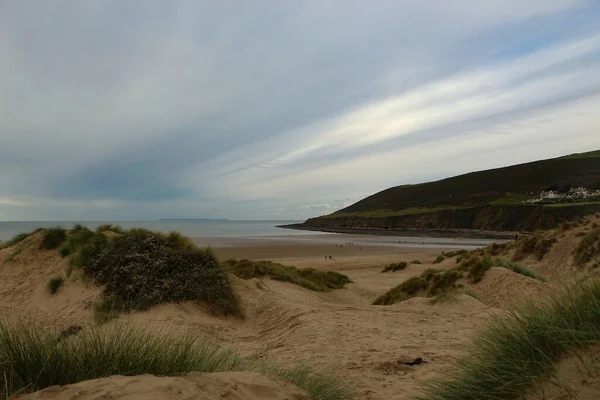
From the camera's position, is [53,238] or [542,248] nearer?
[53,238]

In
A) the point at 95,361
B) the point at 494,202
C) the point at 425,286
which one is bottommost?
the point at 425,286

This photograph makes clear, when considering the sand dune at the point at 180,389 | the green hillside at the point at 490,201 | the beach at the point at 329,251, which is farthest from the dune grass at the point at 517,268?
the green hillside at the point at 490,201

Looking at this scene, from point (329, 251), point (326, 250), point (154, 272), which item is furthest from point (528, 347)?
point (326, 250)

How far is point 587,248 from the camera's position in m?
16.3

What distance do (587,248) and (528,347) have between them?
15838 millimetres

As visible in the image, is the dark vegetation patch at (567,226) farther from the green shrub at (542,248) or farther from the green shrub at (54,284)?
the green shrub at (54,284)

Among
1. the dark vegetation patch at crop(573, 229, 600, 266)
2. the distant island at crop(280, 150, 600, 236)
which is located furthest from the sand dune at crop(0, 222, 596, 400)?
the distant island at crop(280, 150, 600, 236)

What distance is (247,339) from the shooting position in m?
9.57

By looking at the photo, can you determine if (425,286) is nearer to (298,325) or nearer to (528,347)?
(298,325)

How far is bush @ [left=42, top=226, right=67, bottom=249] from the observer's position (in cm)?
1504

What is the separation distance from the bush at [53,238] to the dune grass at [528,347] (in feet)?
49.2

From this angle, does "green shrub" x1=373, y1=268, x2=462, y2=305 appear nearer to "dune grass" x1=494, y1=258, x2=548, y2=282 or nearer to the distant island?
"dune grass" x1=494, y1=258, x2=548, y2=282

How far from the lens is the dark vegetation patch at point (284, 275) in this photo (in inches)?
678

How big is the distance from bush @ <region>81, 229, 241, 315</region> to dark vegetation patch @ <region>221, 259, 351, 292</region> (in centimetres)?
385
